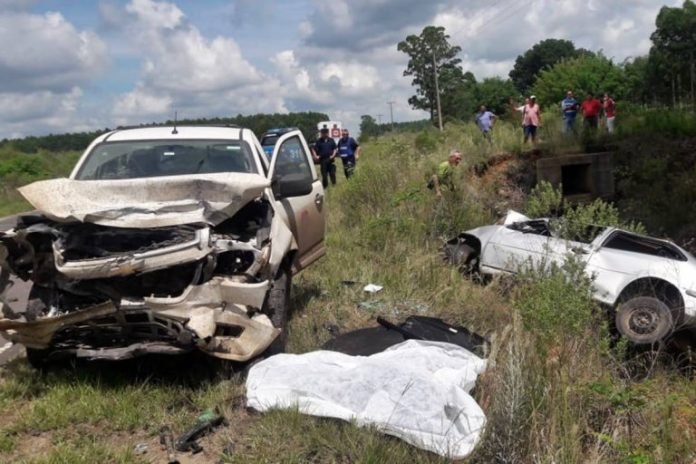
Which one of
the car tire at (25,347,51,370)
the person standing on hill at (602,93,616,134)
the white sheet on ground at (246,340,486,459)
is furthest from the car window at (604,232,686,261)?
the person standing on hill at (602,93,616,134)

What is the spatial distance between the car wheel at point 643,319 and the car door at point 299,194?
396 cm

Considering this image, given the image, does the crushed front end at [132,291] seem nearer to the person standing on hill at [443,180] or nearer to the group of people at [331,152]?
the person standing on hill at [443,180]

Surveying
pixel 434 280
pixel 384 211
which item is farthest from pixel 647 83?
pixel 434 280

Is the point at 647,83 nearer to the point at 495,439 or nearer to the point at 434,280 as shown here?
the point at 434,280

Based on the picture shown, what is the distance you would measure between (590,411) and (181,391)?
2623 mm

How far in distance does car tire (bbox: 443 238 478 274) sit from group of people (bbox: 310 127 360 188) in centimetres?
691

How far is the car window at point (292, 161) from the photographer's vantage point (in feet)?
21.3

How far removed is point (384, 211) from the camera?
1220 cm

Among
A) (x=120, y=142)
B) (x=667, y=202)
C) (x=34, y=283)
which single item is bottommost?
(x=667, y=202)

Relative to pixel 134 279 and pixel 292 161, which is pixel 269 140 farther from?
pixel 134 279

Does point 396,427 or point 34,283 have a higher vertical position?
point 34,283

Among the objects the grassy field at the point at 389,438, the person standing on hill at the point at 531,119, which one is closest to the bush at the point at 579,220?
the grassy field at the point at 389,438

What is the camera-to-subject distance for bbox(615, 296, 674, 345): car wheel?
782cm

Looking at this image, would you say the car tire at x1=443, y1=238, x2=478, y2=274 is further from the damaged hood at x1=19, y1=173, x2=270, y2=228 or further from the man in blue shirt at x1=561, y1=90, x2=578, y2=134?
the man in blue shirt at x1=561, y1=90, x2=578, y2=134
